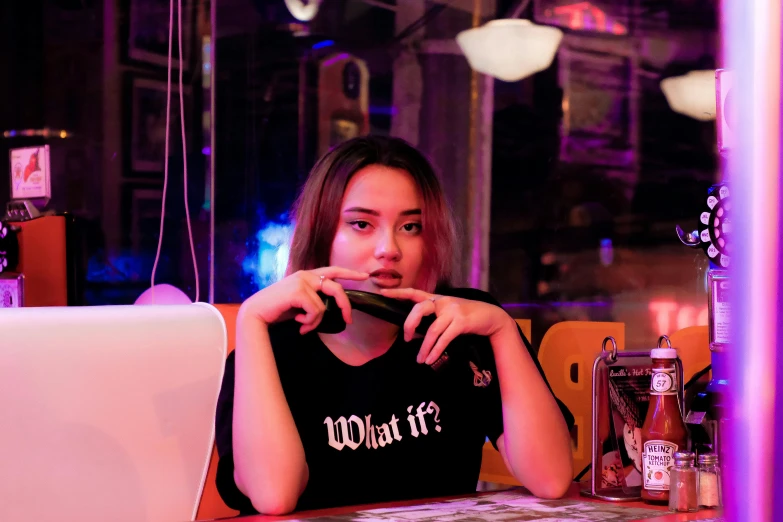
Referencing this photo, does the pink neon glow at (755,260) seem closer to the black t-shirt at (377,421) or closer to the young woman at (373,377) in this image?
the young woman at (373,377)

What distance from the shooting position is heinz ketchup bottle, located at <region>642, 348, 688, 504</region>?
1314mm

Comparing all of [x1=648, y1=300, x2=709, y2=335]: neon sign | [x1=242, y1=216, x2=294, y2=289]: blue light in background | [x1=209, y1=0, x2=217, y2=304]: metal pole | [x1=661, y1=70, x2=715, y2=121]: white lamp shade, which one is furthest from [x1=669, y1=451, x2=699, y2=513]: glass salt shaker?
[x1=209, y1=0, x2=217, y2=304]: metal pole

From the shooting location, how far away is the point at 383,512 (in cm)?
115

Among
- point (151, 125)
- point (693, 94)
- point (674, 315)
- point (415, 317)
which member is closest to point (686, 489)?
point (415, 317)

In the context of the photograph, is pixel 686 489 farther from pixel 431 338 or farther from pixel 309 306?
pixel 309 306

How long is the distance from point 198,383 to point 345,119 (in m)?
1.02

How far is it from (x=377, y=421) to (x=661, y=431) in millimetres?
523

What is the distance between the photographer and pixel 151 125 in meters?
3.22

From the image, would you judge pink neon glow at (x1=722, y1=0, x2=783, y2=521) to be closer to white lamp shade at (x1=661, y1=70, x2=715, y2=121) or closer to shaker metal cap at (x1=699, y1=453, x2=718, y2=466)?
shaker metal cap at (x1=699, y1=453, x2=718, y2=466)

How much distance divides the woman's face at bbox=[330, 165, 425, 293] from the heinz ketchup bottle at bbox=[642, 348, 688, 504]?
0.48 meters

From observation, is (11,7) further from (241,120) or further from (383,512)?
(383,512)

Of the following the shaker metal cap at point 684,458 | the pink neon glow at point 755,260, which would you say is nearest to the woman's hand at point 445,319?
the shaker metal cap at point 684,458

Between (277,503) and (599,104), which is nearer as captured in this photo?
(277,503)

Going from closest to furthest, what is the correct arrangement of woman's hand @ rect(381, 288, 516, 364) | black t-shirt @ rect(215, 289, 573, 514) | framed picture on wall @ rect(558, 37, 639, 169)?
woman's hand @ rect(381, 288, 516, 364) → black t-shirt @ rect(215, 289, 573, 514) → framed picture on wall @ rect(558, 37, 639, 169)
